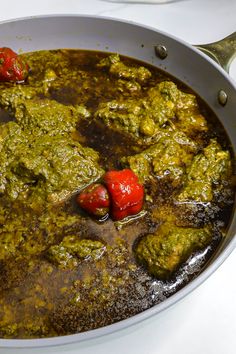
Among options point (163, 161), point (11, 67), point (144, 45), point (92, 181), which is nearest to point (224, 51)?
point (144, 45)

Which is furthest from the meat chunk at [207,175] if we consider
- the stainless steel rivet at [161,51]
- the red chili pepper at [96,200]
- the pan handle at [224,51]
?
the stainless steel rivet at [161,51]

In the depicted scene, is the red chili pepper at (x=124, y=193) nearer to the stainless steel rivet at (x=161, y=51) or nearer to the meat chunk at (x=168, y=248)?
the meat chunk at (x=168, y=248)

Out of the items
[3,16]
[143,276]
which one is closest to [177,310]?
[143,276]

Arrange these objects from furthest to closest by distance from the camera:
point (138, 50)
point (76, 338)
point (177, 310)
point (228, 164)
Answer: point (138, 50) < point (228, 164) < point (177, 310) < point (76, 338)

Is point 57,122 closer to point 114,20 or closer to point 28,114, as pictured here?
point 28,114

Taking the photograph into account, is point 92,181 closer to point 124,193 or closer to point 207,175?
point 124,193
